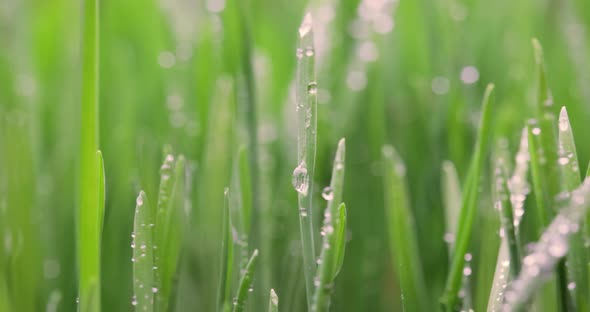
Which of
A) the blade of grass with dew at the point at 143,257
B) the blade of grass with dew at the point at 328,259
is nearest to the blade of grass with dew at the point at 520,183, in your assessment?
the blade of grass with dew at the point at 328,259

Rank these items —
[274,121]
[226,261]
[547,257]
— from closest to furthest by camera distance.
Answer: [547,257]
[226,261]
[274,121]

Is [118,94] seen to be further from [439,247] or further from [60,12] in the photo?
[439,247]

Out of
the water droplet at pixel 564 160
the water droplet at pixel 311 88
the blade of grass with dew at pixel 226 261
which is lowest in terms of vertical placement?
the blade of grass with dew at pixel 226 261

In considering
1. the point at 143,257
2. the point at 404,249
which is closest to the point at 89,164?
the point at 143,257

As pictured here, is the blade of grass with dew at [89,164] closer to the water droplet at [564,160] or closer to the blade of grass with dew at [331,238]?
the blade of grass with dew at [331,238]

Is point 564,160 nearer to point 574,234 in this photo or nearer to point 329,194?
point 574,234

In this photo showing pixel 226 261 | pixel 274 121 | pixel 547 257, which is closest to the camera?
pixel 547 257

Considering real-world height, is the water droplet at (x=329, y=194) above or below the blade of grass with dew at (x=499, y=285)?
above
